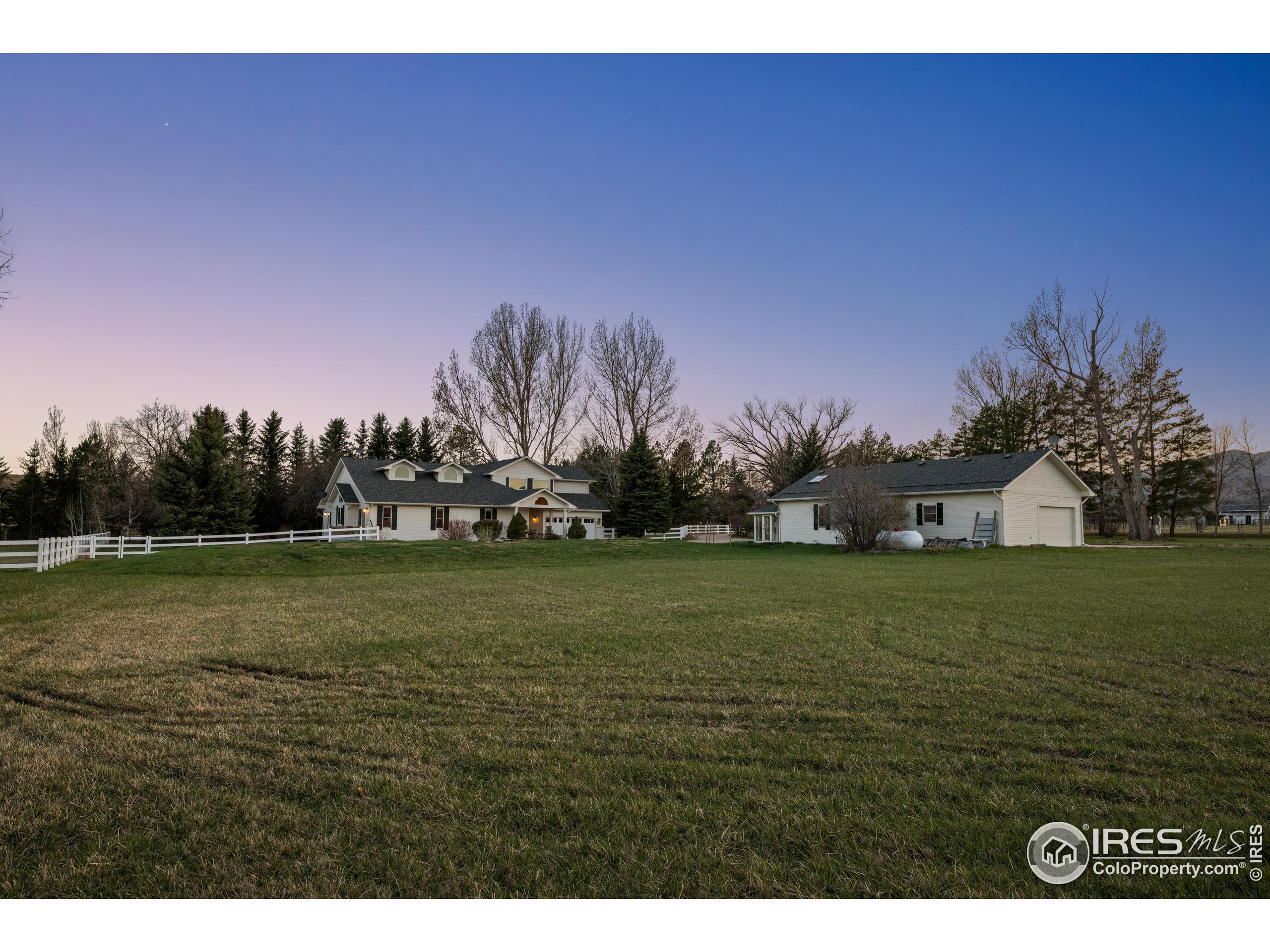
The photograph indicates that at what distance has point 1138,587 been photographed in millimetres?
13641

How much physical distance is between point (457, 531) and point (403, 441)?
27104 millimetres

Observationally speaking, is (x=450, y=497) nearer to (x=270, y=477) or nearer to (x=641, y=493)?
(x=641, y=493)

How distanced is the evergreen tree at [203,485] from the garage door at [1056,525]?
4581cm

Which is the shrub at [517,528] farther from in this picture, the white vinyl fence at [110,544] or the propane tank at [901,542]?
the propane tank at [901,542]

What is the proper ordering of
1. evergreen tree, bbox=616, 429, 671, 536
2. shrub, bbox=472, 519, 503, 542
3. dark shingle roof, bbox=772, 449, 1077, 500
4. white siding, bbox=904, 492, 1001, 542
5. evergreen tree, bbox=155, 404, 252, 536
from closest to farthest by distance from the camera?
white siding, bbox=904, 492, 1001, 542 → dark shingle roof, bbox=772, 449, 1077, 500 → shrub, bbox=472, 519, 503, 542 → evergreen tree, bbox=155, 404, 252, 536 → evergreen tree, bbox=616, 429, 671, 536

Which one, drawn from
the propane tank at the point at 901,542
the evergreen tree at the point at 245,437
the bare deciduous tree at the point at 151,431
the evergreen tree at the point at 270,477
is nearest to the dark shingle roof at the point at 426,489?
the evergreen tree at the point at 270,477

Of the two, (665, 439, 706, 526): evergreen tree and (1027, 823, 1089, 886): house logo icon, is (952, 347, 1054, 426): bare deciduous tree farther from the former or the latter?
(1027, 823, 1089, 886): house logo icon

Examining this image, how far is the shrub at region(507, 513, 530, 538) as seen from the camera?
39438mm

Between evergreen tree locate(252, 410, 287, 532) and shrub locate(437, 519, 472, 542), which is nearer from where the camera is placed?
shrub locate(437, 519, 472, 542)

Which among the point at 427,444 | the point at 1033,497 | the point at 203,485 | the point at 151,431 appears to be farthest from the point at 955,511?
the point at 151,431

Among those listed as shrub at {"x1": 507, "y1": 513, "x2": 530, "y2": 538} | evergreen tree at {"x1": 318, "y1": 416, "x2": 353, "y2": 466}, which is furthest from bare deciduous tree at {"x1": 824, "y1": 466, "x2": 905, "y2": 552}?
evergreen tree at {"x1": 318, "y1": 416, "x2": 353, "y2": 466}

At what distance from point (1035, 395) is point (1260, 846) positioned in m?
54.5

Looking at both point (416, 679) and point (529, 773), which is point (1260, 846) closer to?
point (529, 773)

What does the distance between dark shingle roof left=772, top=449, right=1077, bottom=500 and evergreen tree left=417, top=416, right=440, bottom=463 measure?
36375 mm
